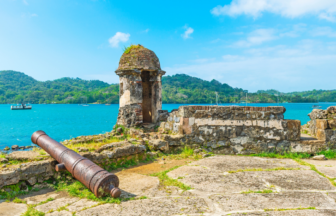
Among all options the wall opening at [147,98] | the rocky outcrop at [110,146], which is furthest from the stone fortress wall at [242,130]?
the wall opening at [147,98]

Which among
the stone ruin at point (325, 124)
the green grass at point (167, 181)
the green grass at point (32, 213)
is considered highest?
the stone ruin at point (325, 124)

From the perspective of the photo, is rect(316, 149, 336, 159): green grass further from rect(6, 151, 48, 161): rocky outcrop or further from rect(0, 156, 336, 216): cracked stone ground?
rect(6, 151, 48, 161): rocky outcrop

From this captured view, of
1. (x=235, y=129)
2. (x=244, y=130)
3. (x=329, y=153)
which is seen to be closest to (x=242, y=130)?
(x=244, y=130)

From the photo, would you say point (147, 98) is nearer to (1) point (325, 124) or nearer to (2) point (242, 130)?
(2) point (242, 130)

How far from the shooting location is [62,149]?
438 centimetres

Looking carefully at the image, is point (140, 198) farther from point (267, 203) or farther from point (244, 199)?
point (267, 203)

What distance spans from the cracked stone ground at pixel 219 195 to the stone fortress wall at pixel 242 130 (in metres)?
1.19

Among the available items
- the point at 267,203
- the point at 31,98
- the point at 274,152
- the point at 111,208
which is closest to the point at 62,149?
the point at 111,208

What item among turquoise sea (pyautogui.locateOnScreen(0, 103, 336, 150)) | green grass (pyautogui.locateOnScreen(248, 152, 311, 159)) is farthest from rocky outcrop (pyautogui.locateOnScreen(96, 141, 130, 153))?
turquoise sea (pyautogui.locateOnScreen(0, 103, 336, 150))

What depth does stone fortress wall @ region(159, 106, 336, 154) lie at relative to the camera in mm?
6188

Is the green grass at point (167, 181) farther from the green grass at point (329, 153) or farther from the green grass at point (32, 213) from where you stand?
the green grass at point (329, 153)

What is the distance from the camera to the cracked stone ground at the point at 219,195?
3075mm

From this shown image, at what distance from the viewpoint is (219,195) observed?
11.6ft

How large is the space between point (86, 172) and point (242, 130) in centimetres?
433
